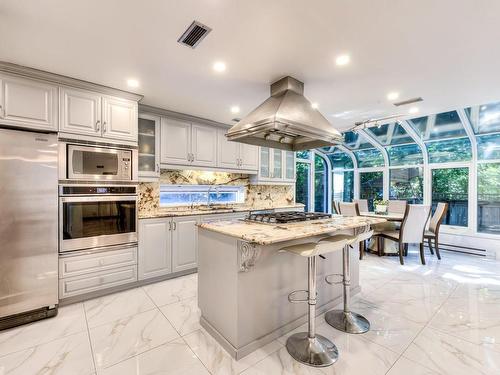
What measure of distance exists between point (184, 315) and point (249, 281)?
102 centimetres

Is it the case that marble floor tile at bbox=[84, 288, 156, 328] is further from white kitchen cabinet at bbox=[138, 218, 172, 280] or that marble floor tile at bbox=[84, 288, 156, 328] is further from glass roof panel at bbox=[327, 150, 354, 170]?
glass roof panel at bbox=[327, 150, 354, 170]

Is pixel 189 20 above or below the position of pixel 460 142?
above

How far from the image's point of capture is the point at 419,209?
3945 millimetres

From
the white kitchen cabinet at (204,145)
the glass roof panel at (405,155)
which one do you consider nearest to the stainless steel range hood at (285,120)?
the white kitchen cabinet at (204,145)

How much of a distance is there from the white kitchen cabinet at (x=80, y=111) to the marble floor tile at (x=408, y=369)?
A: 11.6 feet

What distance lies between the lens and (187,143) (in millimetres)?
3822

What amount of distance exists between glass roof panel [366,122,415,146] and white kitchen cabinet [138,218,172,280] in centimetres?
450

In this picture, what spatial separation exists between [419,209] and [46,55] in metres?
5.17

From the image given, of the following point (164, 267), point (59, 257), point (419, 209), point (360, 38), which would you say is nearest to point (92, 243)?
point (59, 257)

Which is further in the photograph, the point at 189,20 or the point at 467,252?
the point at 467,252

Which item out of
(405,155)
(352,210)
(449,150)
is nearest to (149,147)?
(352,210)

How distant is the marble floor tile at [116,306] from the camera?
2.39 m

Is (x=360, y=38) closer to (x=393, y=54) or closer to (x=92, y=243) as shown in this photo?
(x=393, y=54)

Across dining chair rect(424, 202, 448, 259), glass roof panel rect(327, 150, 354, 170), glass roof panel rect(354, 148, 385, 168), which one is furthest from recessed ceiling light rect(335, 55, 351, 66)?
glass roof panel rect(327, 150, 354, 170)
